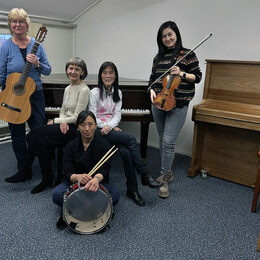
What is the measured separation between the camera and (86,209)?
182 centimetres

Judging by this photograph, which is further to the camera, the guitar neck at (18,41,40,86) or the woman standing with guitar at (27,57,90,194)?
the woman standing with guitar at (27,57,90,194)

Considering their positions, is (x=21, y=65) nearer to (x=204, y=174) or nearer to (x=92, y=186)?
(x=92, y=186)

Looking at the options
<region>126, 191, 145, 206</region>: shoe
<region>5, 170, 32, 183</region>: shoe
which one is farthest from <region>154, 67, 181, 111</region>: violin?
<region>5, 170, 32, 183</region>: shoe

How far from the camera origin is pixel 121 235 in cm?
191

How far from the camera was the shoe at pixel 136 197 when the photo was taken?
2.28m

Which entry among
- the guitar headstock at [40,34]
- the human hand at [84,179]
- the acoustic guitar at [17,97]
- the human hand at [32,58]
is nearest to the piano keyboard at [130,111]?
the acoustic guitar at [17,97]

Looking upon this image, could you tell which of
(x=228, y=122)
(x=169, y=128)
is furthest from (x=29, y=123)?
(x=228, y=122)

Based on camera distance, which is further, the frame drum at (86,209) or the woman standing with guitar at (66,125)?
the woman standing with guitar at (66,125)

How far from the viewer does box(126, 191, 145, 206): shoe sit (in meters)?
2.28

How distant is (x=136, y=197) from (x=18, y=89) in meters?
1.29

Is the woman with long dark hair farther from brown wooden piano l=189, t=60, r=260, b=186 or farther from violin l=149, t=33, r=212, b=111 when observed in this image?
brown wooden piano l=189, t=60, r=260, b=186

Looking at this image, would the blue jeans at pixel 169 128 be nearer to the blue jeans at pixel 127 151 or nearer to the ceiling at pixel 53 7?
the blue jeans at pixel 127 151

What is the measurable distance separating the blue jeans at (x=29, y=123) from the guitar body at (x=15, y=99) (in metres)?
0.18

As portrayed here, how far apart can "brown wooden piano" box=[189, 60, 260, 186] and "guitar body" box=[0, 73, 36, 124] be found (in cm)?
144
